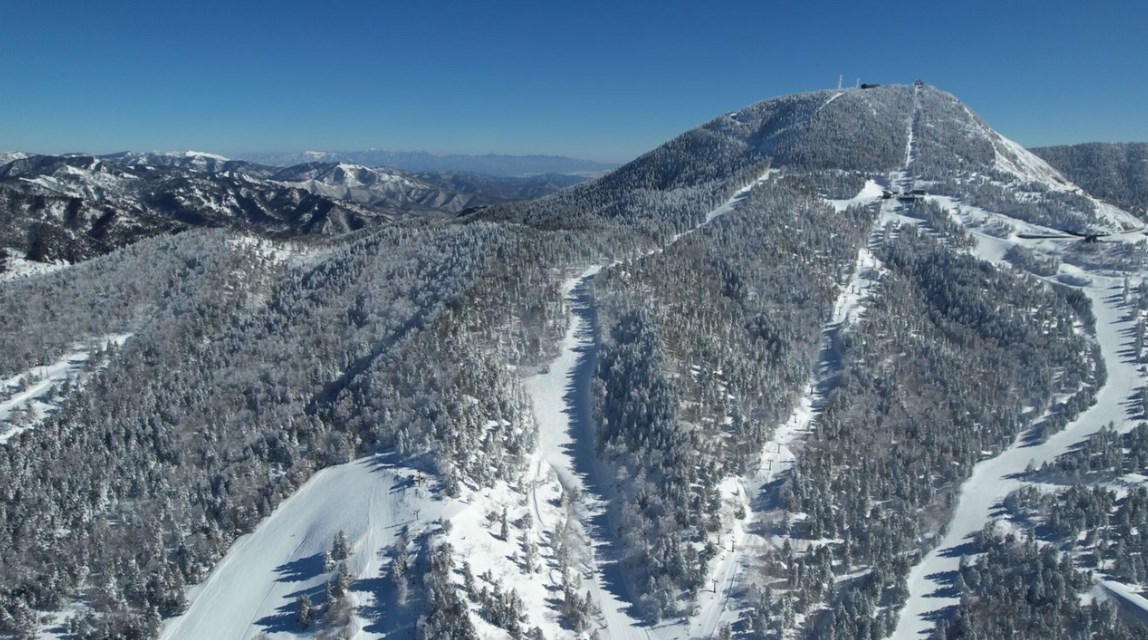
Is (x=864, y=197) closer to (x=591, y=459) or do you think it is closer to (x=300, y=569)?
(x=591, y=459)

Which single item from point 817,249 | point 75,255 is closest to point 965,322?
point 817,249

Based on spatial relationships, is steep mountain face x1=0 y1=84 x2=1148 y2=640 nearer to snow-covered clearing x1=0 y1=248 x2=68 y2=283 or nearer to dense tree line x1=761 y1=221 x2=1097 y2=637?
dense tree line x1=761 y1=221 x2=1097 y2=637

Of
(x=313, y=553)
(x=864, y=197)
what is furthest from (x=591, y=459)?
(x=864, y=197)

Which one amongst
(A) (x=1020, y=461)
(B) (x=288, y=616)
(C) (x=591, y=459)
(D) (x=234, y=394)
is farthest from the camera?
(D) (x=234, y=394)

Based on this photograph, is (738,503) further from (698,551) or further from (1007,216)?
(1007,216)

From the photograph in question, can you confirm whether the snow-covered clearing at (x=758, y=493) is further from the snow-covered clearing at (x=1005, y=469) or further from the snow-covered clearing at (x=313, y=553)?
the snow-covered clearing at (x=313, y=553)

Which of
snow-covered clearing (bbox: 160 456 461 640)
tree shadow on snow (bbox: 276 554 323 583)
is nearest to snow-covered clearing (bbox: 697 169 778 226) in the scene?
snow-covered clearing (bbox: 160 456 461 640)

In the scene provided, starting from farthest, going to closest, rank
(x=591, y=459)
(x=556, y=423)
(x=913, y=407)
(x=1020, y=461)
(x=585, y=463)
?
(x=913, y=407), (x=556, y=423), (x=591, y=459), (x=1020, y=461), (x=585, y=463)
